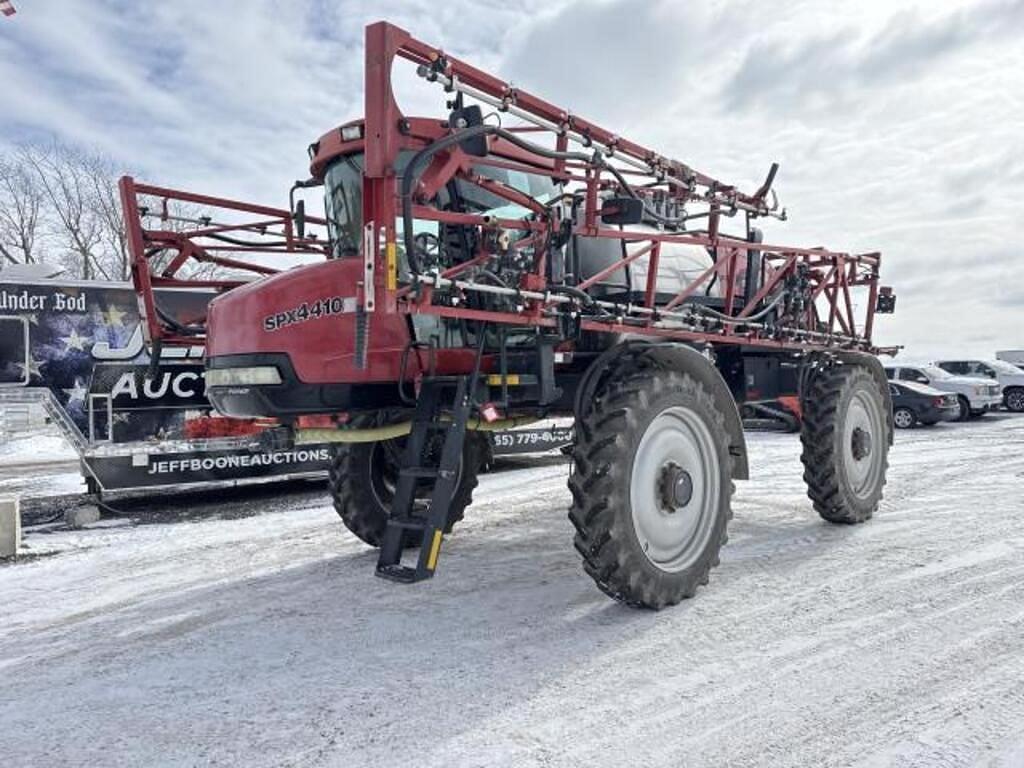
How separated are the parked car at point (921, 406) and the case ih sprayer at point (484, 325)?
1432 centimetres

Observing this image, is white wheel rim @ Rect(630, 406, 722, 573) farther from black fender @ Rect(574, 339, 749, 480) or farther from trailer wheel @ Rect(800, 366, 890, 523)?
trailer wheel @ Rect(800, 366, 890, 523)

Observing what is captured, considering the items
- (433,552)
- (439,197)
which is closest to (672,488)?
(433,552)

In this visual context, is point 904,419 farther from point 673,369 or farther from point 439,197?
point 439,197

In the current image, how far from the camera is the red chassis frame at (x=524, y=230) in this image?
358 cm

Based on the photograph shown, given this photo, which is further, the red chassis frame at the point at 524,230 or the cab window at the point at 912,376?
the cab window at the point at 912,376

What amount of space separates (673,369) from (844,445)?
8.18ft

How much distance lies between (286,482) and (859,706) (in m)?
8.69

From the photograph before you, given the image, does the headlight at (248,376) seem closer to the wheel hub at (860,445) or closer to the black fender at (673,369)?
the black fender at (673,369)

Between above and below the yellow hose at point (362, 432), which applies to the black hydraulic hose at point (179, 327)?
above

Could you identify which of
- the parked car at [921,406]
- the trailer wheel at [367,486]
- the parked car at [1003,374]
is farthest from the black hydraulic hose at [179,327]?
the parked car at [1003,374]

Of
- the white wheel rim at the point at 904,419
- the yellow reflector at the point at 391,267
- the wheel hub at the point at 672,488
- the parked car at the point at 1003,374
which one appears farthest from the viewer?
the parked car at the point at 1003,374

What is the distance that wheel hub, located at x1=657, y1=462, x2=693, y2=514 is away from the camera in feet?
14.6

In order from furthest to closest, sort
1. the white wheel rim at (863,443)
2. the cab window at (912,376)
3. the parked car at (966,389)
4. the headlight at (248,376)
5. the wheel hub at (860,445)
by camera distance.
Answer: the cab window at (912,376) < the parked car at (966,389) < the wheel hub at (860,445) < the white wheel rim at (863,443) < the headlight at (248,376)

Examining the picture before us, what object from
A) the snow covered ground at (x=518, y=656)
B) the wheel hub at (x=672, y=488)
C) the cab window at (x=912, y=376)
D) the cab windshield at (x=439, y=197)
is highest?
the cab windshield at (x=439, y=197)
